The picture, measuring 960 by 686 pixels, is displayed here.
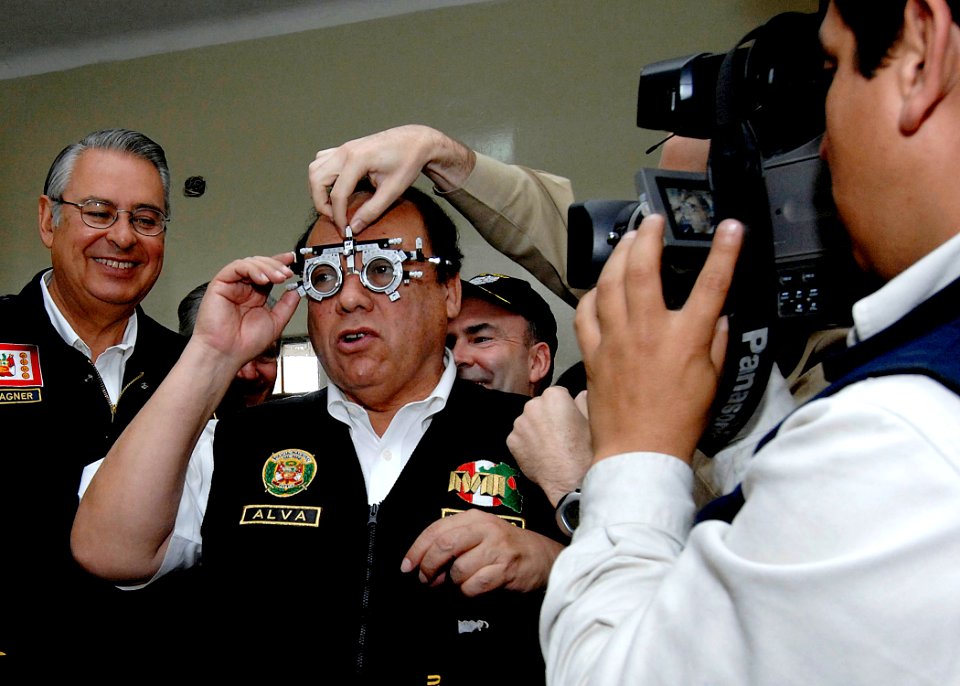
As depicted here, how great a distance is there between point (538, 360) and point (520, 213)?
967 millimetres

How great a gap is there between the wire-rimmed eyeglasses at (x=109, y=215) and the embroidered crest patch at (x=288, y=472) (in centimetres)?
105

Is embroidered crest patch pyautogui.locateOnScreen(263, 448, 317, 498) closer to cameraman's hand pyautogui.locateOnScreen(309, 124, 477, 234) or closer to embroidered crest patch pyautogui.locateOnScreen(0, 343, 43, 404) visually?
cameraman's hand pyautogui.locateOnScreen(309, 124, 477, 234)

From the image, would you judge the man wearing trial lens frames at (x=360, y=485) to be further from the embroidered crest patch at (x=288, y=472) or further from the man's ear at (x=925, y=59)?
the man's ear at (x=925, y=59)

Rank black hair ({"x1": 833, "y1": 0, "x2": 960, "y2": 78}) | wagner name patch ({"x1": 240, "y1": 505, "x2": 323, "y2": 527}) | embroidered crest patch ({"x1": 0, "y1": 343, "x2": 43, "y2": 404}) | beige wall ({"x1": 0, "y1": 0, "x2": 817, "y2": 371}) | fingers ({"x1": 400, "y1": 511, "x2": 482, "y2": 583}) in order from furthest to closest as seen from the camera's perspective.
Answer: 1. beige wall ({"x1": 0, "y1": 0, "x2": 817, "y2": 371})
2. embroidered crest patch ({"x1": 0, "y1": 343, "x2": 43, "y2": 404})
3. wagner name patch ({"x1": 240, "y1": 505, "x2": 323, "y2": 527})
4. fingers ({"x1": 400, "y1": 511, "x2": 482, "y2": 583})
5. black hair ({"x1": 833, "y1": 0, "x2": 960, "y2": 78})

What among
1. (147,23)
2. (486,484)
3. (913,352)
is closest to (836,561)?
(913,352)

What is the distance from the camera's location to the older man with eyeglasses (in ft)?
6.09

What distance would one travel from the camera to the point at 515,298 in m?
2.60

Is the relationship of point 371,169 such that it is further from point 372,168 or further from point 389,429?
point 389,429

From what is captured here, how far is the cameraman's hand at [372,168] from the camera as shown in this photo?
1.53 metres

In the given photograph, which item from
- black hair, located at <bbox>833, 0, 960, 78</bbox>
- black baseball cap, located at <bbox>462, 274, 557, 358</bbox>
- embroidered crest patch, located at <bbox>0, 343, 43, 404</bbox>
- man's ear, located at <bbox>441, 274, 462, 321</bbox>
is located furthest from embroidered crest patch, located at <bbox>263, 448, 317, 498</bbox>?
black hair, located at <bbox>833, 0, 960, 78</bbox>

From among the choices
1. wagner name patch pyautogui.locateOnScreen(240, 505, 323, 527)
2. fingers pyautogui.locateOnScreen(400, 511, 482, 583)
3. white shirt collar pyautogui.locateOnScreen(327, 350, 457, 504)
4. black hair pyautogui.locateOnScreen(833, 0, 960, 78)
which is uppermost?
black hair pyautogui.locateOnScreen(833, 0, 960, 78)

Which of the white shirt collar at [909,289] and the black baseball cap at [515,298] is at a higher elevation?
the white shirt collar at [909,289]

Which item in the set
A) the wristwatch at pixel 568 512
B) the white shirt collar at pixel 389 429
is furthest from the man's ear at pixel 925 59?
the white shirt collar at pixel 389 429

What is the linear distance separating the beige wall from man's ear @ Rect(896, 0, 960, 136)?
10.4 feet
